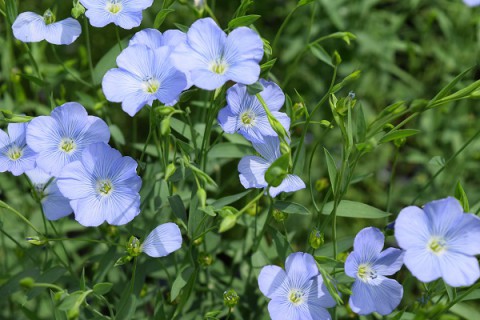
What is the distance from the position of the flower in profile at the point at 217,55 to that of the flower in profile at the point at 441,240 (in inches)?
19.8

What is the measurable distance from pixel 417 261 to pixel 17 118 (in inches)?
43.1

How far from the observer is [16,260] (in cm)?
238

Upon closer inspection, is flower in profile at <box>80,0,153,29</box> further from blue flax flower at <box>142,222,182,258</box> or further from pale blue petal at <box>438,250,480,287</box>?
pale blue petal at <box>438,250,480,287</box>

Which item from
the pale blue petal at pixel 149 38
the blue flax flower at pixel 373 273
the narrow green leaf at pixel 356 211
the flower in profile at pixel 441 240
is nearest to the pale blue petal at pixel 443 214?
the flower in profile at pixel 441 240

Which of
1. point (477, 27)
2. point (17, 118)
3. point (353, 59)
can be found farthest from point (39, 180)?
point (477, 27)

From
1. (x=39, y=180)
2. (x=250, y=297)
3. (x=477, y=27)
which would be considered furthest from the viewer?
(x=477, y=27)

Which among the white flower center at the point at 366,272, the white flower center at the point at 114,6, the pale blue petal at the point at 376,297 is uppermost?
the white flower center at the point at 114,6

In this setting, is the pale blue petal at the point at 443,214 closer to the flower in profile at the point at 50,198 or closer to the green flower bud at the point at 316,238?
the green flower bud at the point at 316,238

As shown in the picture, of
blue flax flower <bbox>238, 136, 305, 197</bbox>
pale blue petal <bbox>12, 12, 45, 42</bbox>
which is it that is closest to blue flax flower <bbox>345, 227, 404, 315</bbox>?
blue flax flower <bbox>238, 136, 305, 197</bbox>

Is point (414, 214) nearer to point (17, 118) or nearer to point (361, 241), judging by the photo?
point (361, 241)

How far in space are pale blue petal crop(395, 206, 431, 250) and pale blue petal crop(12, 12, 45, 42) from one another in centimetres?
110

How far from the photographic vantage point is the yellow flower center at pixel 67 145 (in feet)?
5.43

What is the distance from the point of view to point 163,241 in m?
1.56

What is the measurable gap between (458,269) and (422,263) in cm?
9
